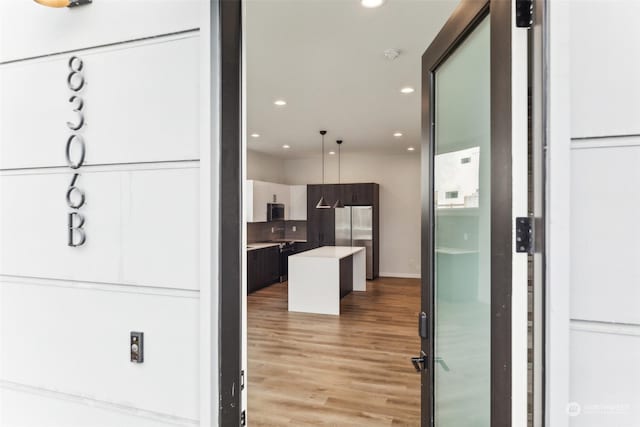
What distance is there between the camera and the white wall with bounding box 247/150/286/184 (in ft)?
25.9

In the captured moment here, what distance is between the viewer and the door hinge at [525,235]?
2.83 feet

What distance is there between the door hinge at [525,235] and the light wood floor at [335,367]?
7.11 ft

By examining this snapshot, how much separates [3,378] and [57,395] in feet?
0.88

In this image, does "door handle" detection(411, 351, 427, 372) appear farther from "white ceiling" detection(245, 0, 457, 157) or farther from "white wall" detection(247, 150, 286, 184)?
"white wall" detection(247, 150, 286, 184)

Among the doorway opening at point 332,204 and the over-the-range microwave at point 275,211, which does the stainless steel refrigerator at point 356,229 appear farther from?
the over-the-range microwave at point 275,211

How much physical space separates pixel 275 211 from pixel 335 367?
4.97m

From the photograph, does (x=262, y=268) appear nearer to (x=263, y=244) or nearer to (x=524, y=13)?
(x=263, y=244)

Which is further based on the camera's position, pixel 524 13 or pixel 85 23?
pixel 85 23

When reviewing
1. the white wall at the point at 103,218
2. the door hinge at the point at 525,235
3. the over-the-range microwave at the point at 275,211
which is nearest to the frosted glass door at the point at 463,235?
the door hinge at the point at 525,235

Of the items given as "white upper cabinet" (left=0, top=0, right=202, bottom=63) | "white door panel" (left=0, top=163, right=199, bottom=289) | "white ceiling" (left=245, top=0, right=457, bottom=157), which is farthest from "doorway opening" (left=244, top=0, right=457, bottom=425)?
"white upper cabinet" (left=0, top=0, right=202, bottom=63)

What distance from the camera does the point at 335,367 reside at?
3434mm

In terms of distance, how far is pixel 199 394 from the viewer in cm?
103

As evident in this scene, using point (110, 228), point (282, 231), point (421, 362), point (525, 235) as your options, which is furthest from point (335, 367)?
point (282, 231)
